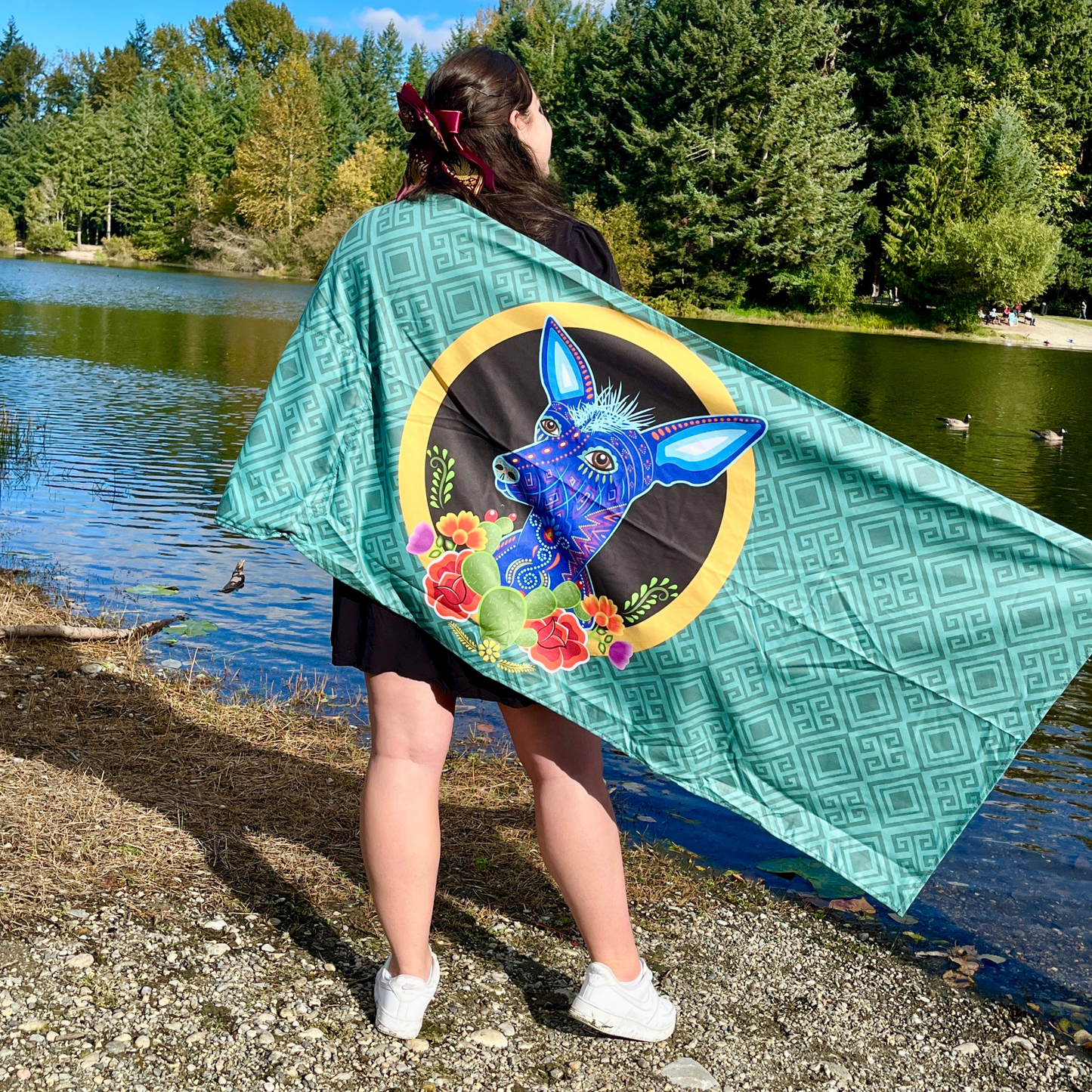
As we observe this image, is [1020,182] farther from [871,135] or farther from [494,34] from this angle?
[494,34]

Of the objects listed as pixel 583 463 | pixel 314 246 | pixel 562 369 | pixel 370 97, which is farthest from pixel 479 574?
pixel 370 97

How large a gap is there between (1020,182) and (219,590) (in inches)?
2158

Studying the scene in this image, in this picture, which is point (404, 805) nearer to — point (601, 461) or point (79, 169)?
point (601, 461)

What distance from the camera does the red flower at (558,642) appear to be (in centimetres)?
243

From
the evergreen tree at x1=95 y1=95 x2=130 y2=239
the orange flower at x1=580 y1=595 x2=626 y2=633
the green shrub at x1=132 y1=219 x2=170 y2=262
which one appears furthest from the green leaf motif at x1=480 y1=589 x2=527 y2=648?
the evergreen tree at x1=95 y1=95 x2=130 y2=239

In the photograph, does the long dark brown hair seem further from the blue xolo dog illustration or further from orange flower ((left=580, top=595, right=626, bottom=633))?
orange flower ((left=580, top=595, right=626, bottom=633))

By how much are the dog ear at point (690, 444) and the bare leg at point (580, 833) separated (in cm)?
58

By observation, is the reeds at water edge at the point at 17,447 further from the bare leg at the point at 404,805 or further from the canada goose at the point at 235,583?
the bare leg at the point at 404,805

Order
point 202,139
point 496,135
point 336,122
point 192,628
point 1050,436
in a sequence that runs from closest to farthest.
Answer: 1. point 496,135
2. point 192,628
3. point 1050,436
4. point 202,139
5. point 336,122

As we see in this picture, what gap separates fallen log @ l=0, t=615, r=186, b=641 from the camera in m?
5.26

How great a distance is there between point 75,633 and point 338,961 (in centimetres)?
326

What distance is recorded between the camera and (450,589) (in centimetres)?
241

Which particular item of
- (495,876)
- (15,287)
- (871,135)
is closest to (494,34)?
(871,135)

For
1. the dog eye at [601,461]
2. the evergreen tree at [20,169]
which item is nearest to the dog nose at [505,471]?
the dog eye at [601,461]
